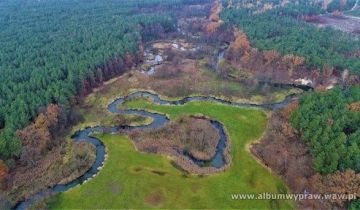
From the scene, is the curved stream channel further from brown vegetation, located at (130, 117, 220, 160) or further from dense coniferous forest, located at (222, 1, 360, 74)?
dense coniferous forest, located at (222, 1, 360, 74)

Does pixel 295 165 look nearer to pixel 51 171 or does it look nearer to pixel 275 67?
pixel 51 171

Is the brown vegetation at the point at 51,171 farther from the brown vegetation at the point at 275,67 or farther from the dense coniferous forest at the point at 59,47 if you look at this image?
the brown vegetation at the point at 275,67

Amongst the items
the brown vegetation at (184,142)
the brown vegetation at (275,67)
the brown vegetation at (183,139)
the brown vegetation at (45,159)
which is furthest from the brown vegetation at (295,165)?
the brown vegetation at (45,159)

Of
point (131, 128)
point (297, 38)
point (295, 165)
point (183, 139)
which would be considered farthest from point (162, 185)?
point (297, 38)

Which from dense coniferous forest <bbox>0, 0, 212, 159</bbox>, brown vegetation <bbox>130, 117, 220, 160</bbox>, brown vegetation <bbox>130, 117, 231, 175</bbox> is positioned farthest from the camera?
dense coniferous forest <bbox>0, 0, 212, 159</bbox>

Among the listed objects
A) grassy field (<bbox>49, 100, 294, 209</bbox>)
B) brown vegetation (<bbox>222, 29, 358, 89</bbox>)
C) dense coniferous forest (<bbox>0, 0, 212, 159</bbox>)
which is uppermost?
dense coniferous forest (<bbox>0, 0, 212, 159</bbox>)

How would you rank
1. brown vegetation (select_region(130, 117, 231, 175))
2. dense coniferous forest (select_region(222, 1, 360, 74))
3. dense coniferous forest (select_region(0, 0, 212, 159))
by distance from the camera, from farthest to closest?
1. dense coniferous forest (select_region(222, 1, 360, 74))
2. dense coniferous forest (select_region(0, 0, 212, 159))
3. brown vegetation (select_region(130, 117, 231, 175))

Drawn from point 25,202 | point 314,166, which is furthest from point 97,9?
point 314,166

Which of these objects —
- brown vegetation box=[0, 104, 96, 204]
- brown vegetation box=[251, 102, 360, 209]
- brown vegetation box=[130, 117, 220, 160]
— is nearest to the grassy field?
brown vegetation box=[251, 102, 360, 209]
